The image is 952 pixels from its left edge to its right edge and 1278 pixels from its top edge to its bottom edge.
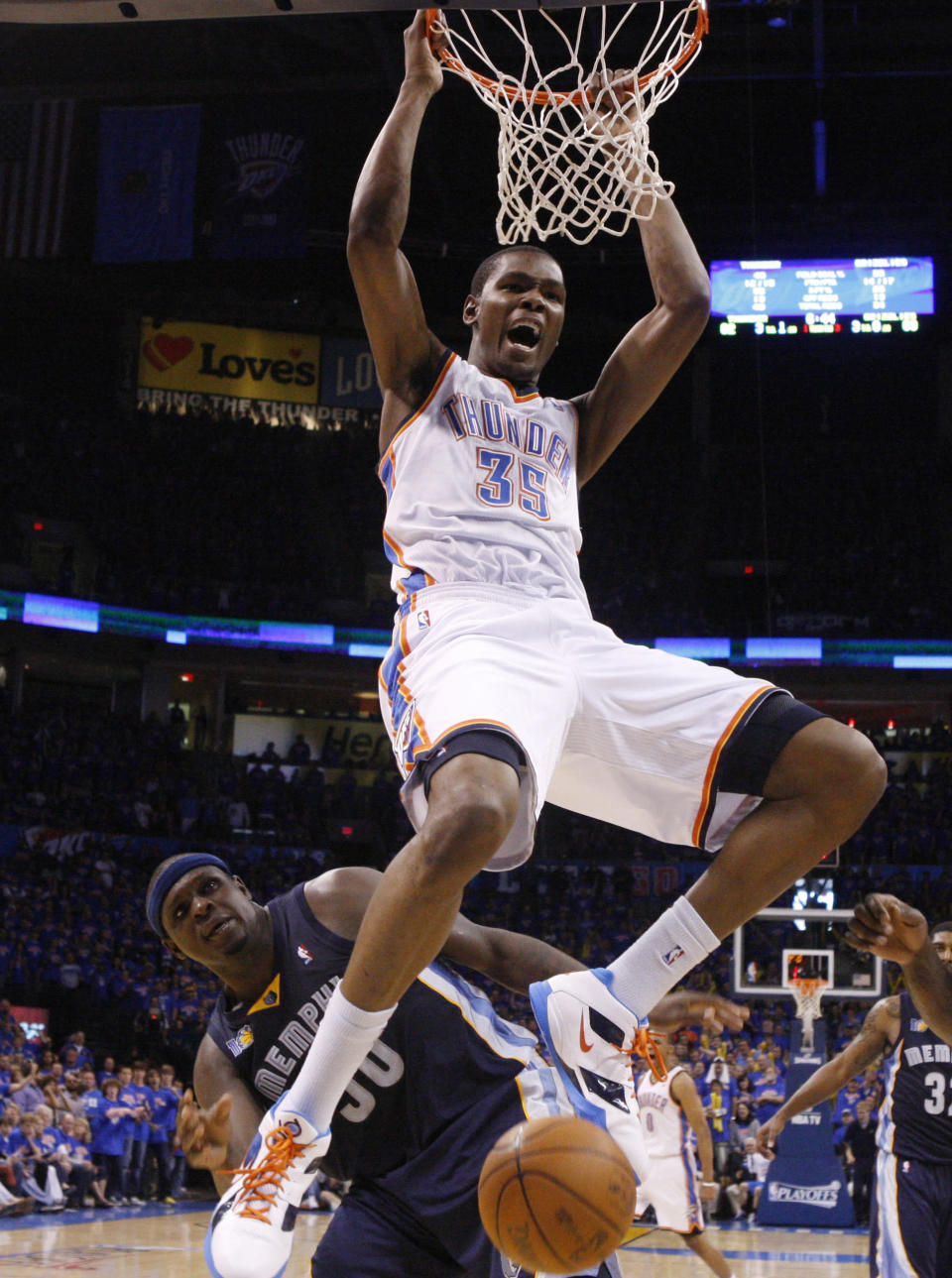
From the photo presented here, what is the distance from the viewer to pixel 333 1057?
2.91 meters

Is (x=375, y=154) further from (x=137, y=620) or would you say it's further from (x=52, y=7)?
(x=137, y=620)

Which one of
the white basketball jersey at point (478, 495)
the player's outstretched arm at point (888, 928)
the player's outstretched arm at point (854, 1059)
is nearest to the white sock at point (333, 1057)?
the white basketball jersey at point (478, 495)

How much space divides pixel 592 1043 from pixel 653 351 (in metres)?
1.94

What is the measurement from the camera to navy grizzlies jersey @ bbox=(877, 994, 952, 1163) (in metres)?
6.04

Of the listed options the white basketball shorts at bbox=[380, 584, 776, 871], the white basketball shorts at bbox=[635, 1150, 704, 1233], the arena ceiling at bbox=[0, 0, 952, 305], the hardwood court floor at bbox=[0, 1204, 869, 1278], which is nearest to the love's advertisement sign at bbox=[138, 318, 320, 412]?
the arena ceiling at bbox=[0, 0, 952, 305]

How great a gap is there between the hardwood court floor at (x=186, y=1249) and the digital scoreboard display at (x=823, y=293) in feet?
46.1

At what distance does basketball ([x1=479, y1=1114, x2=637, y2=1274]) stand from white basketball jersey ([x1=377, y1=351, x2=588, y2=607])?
1.31 m

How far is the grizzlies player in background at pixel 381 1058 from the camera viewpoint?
360 cm

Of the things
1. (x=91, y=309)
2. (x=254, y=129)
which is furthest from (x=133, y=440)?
(x=254, y=129)

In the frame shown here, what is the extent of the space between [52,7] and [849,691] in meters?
25.8

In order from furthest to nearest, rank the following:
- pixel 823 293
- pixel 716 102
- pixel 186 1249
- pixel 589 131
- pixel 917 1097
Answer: pixel 823 293 < pixel 716 102 < pixel 186 1249 < pixel 917 1097 < pixel 589 131

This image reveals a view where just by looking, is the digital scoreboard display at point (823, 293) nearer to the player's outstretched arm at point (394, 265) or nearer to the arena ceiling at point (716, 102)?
the arena ceiling at point (716, 102)

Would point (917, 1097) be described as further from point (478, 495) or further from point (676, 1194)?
point (478, 495)

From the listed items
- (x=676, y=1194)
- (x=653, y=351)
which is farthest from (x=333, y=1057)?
(x=676, y=1194)
